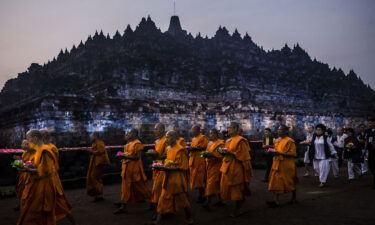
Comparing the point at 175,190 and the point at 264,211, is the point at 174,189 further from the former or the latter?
the point at 264,211

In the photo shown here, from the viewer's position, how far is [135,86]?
24578 millimetres

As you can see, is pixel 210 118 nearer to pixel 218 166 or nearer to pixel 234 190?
pixel 218 166

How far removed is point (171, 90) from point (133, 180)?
824 inches

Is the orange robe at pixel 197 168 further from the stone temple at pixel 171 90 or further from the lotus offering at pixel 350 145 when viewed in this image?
the stone temple at pixel 171 90

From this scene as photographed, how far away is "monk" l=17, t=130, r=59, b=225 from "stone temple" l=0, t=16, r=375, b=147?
8.67 metres

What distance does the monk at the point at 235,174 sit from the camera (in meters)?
5.36

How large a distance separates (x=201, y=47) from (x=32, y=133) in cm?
3236

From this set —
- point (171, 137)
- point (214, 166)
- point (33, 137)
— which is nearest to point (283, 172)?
point (214, 166)

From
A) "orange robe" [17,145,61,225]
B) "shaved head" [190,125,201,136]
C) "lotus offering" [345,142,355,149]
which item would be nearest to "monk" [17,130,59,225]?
"orange robe" [17,145,61,225]

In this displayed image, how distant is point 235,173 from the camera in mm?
5461

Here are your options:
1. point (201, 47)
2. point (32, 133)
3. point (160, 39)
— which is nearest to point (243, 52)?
point (201, 47)

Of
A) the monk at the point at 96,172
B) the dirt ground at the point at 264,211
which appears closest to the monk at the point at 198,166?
the dirt ground at the point at 264,211

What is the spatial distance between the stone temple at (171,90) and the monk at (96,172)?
19.3ft

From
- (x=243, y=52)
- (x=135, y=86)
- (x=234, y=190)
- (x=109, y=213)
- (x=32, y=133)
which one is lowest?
(x=109, y=213)
